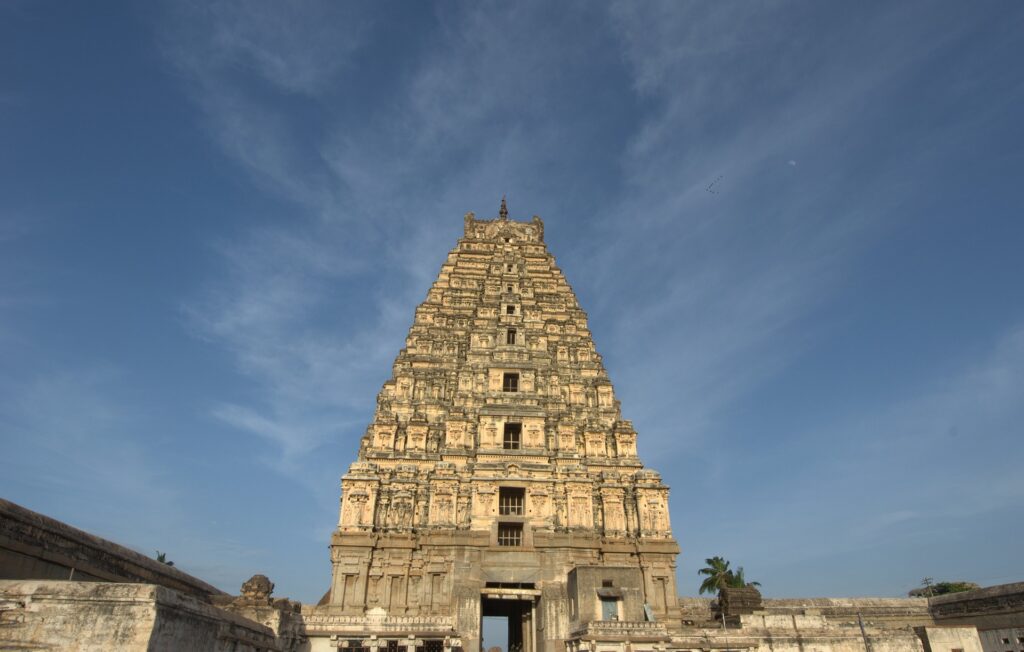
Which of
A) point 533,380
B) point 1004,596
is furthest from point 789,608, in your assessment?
point 533,380

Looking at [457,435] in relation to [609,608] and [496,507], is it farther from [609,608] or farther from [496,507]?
[609,608]

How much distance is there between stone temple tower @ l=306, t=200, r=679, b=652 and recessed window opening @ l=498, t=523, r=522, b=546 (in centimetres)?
7

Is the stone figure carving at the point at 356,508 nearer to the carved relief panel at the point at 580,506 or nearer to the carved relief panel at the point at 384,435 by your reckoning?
the carved relief panel at the point at 384,435

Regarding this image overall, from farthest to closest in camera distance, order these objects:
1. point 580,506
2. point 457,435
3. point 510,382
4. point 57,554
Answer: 1. point 510,382
2. point 457,435
3. point 580,506
4. point 57,554

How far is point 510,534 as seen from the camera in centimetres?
3088

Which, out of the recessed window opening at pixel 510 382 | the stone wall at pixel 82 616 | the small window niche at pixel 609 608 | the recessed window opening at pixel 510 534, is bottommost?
the stone wall at pixel 82 616

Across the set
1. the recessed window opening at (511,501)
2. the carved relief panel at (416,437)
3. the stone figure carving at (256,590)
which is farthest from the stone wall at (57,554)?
the recessed window opening at (511,501)

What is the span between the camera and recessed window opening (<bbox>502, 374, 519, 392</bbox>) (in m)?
36.0

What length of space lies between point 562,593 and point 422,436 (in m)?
11.3

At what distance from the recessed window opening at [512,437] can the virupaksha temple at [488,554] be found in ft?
0.26

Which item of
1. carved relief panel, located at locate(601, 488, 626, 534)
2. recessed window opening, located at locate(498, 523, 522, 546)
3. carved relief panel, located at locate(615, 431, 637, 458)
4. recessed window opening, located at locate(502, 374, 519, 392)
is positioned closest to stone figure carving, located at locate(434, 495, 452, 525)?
recessed window opening, located at locate(498, 523, 522, 546)

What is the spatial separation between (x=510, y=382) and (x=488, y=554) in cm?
1025

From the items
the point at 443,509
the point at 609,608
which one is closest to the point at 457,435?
the point at 443,509

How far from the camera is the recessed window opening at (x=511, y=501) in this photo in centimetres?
3181
